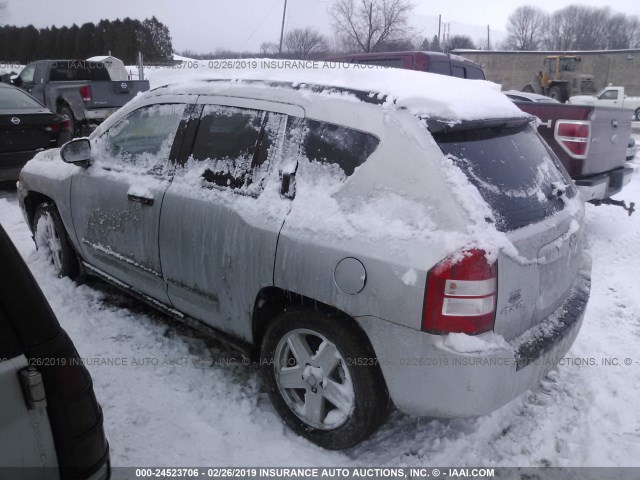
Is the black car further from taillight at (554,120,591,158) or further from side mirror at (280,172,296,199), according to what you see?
taillight at (554,120,591,158)

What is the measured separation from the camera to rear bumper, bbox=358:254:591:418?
2.10m

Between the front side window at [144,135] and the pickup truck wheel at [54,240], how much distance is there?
906mm

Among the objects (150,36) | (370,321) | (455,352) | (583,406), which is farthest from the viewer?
(150,36)

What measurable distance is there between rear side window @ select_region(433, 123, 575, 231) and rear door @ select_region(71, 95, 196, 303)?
1.74 m

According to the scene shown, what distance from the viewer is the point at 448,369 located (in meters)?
2.11

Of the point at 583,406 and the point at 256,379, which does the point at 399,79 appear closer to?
the point at 256,379

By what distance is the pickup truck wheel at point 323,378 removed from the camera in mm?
2336

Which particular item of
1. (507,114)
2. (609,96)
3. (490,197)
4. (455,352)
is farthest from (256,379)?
(609,96)

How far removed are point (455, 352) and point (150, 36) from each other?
51.4 metres

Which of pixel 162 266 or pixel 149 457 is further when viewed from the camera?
pixel 162 266

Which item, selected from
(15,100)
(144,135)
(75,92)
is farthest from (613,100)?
(144,135)

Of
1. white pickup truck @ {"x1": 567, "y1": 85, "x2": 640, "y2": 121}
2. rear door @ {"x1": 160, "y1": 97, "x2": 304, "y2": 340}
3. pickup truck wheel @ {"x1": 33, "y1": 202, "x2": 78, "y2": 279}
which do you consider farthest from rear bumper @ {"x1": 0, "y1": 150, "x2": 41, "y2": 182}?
white pickup truck @ {"x1": 567, "y1": 85, "x2": 640, "y2": 121}

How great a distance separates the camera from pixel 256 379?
124 inches

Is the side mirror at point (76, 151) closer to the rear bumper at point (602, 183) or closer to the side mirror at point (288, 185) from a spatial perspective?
the side mirror at point (288, 185)
